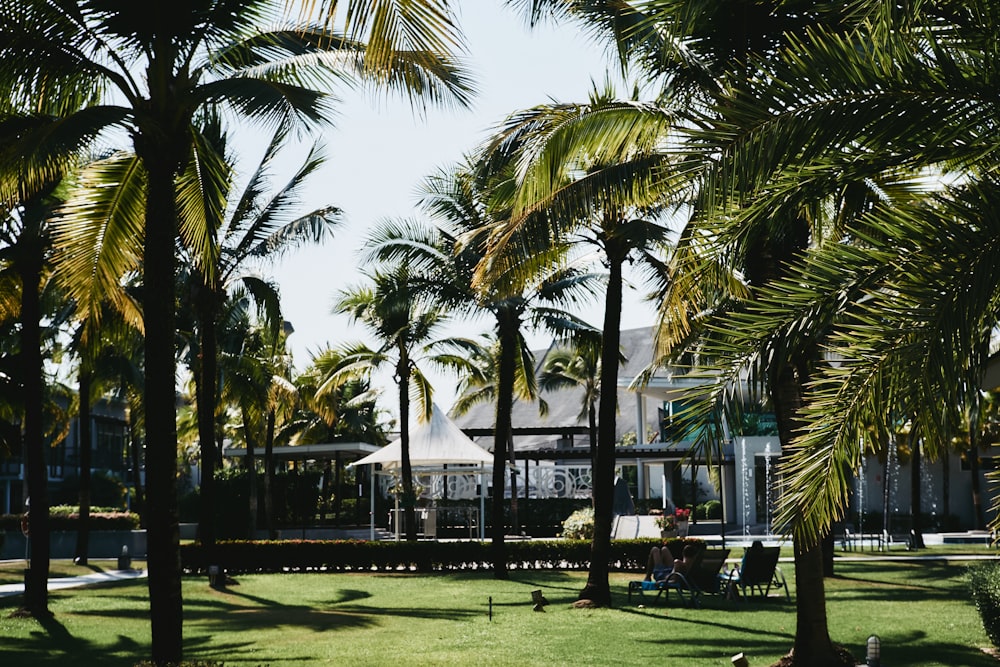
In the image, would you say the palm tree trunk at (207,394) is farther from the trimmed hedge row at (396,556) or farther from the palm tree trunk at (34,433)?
the palm tree trunk at (34,433)

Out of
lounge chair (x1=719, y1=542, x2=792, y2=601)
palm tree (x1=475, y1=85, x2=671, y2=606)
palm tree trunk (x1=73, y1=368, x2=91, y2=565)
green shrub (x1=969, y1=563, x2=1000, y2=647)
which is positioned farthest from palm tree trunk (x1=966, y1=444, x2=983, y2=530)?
palm tree (x1=475, y1=85, x2=671, y2=606)

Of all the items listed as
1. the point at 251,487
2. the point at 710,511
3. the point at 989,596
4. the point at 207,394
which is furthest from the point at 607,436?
the point at 710,511

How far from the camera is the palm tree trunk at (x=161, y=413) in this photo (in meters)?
8.45

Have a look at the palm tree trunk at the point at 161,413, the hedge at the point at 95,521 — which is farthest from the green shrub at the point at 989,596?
the hedge at the point at 95,521

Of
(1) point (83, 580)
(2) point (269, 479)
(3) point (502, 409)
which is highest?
(3) point (502, 409)

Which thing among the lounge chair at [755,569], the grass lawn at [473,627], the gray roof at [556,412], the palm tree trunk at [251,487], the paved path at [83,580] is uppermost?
the gray roof at [556,412]

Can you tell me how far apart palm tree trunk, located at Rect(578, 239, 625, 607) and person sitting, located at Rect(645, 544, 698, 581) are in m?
1.15

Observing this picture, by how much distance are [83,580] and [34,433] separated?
810 cm

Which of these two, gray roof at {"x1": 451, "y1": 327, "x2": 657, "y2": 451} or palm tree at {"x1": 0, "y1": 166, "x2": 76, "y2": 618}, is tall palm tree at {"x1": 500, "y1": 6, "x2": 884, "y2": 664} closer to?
palm tree at {"x1": 0, "y1": 166, "x2": 76, "y2": 618}

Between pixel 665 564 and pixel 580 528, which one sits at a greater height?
pixel 665 564

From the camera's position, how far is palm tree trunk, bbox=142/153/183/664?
845 cm

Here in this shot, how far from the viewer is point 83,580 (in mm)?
23609

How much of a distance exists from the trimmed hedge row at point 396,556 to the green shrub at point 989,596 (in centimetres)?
1345

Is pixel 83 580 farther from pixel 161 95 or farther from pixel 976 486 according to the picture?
pixel 976 486
